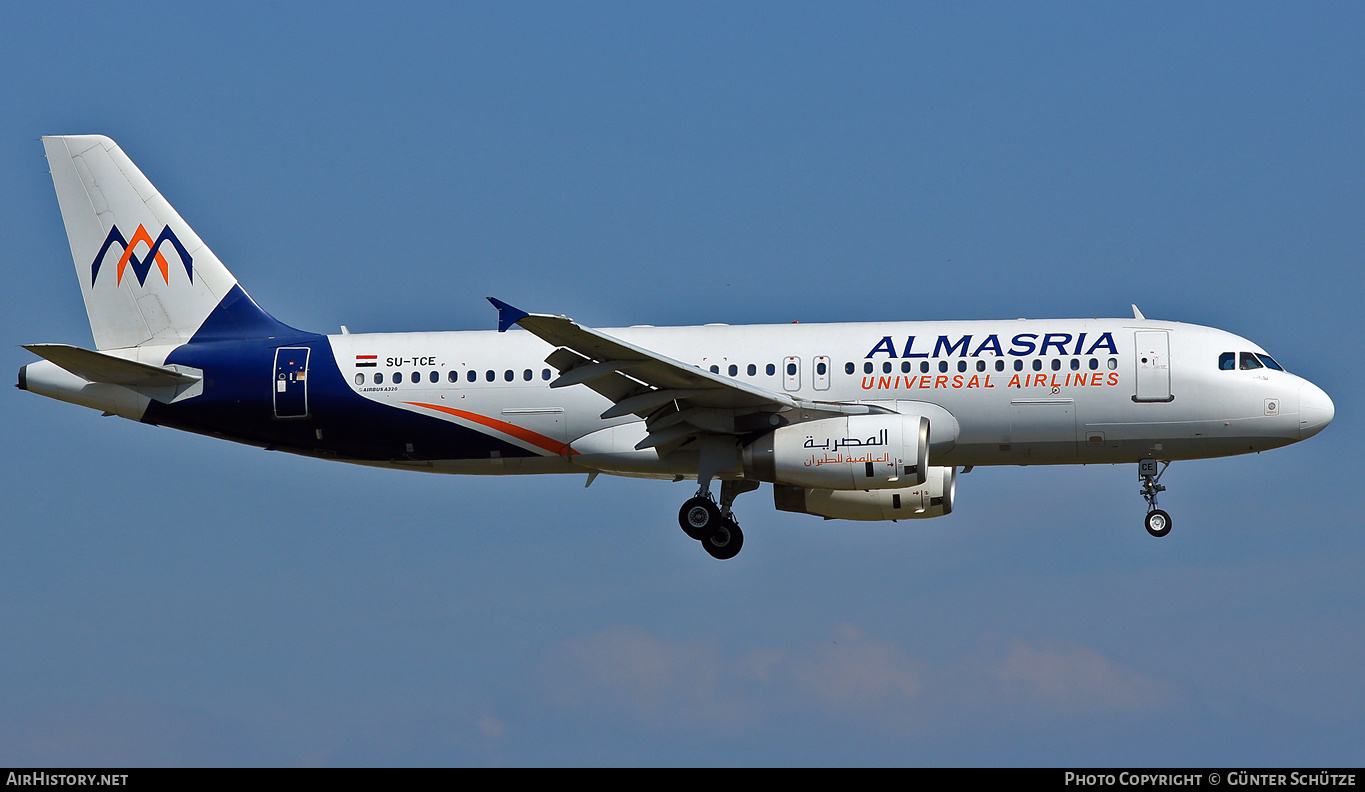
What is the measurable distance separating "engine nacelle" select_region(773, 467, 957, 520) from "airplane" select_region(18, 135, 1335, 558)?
0.19 feet

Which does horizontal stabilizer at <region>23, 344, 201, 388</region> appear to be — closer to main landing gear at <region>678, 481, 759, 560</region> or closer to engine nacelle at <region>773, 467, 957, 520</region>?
main landing gear at <region>678, 481, 759, 560</region>

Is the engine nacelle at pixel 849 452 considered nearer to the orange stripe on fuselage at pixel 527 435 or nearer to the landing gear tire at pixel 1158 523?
the orange stripe on fuselage at pixel 527 435

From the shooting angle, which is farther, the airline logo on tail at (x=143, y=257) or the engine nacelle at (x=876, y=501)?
the airline logo on tail at (x=143, y=257)

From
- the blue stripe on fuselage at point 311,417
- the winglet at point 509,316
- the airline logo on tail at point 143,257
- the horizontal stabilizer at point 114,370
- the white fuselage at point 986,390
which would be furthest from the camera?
the airline logo on tail at point 143,257

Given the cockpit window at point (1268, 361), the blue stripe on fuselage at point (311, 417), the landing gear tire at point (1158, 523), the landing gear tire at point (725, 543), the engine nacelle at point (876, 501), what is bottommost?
the landing gear tire at point (725, 543)

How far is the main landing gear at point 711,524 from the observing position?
38250 mm

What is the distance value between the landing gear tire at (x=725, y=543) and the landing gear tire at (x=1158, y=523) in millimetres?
8905

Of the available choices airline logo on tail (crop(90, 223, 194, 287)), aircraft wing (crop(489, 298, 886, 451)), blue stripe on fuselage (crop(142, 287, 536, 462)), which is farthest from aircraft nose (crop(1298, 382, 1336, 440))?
airline logo on tail (crop(90, 223, 194, 287))

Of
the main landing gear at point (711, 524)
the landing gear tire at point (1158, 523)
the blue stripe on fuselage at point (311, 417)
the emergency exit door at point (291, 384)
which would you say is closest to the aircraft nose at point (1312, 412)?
the landing gear tire at point (1158, 523)

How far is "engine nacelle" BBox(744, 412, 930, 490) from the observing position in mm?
35625

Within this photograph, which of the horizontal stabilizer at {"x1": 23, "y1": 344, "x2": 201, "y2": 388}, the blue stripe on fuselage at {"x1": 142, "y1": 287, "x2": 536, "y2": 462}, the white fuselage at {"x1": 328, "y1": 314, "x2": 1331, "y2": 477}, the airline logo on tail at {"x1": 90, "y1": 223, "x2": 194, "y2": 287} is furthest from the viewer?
the airline logo on tail at {"x1": 90, "y1": 223, "x2": 194, "y2": 287}

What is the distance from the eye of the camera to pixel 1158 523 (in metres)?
37.8
